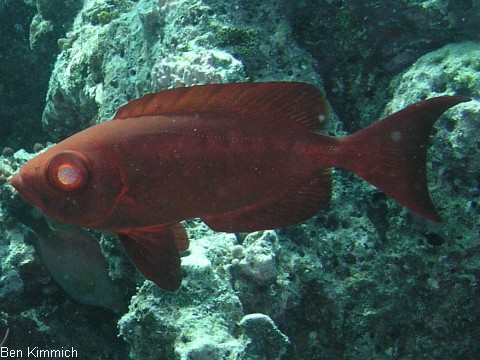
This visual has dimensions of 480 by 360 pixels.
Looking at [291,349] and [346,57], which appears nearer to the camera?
[291,349]

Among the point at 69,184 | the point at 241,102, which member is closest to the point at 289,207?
the point at 241,102

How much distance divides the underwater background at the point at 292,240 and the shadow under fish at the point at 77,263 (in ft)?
0.05

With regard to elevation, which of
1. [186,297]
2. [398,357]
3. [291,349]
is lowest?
[398,357]

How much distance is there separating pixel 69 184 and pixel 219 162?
64cm

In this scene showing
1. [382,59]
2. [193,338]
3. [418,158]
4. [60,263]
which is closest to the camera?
[418,158]

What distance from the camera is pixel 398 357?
3.13 metres

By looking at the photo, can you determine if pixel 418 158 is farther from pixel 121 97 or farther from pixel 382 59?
pixel 121 97

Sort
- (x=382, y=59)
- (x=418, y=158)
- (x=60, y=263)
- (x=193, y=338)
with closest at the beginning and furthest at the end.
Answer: (x=418, y=158)
(x=193, y=338)
(x=382, y=59)
(x=60, y=263)

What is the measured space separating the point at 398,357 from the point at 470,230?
3.46ft

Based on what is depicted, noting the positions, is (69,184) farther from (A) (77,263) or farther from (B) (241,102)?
(A) (77,263)

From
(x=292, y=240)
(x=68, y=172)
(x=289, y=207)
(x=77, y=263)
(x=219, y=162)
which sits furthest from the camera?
(x=77, y=263)

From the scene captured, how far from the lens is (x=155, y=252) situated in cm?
201

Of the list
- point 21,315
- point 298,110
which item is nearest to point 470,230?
point 298,110

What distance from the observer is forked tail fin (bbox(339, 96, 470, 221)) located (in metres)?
1.97
